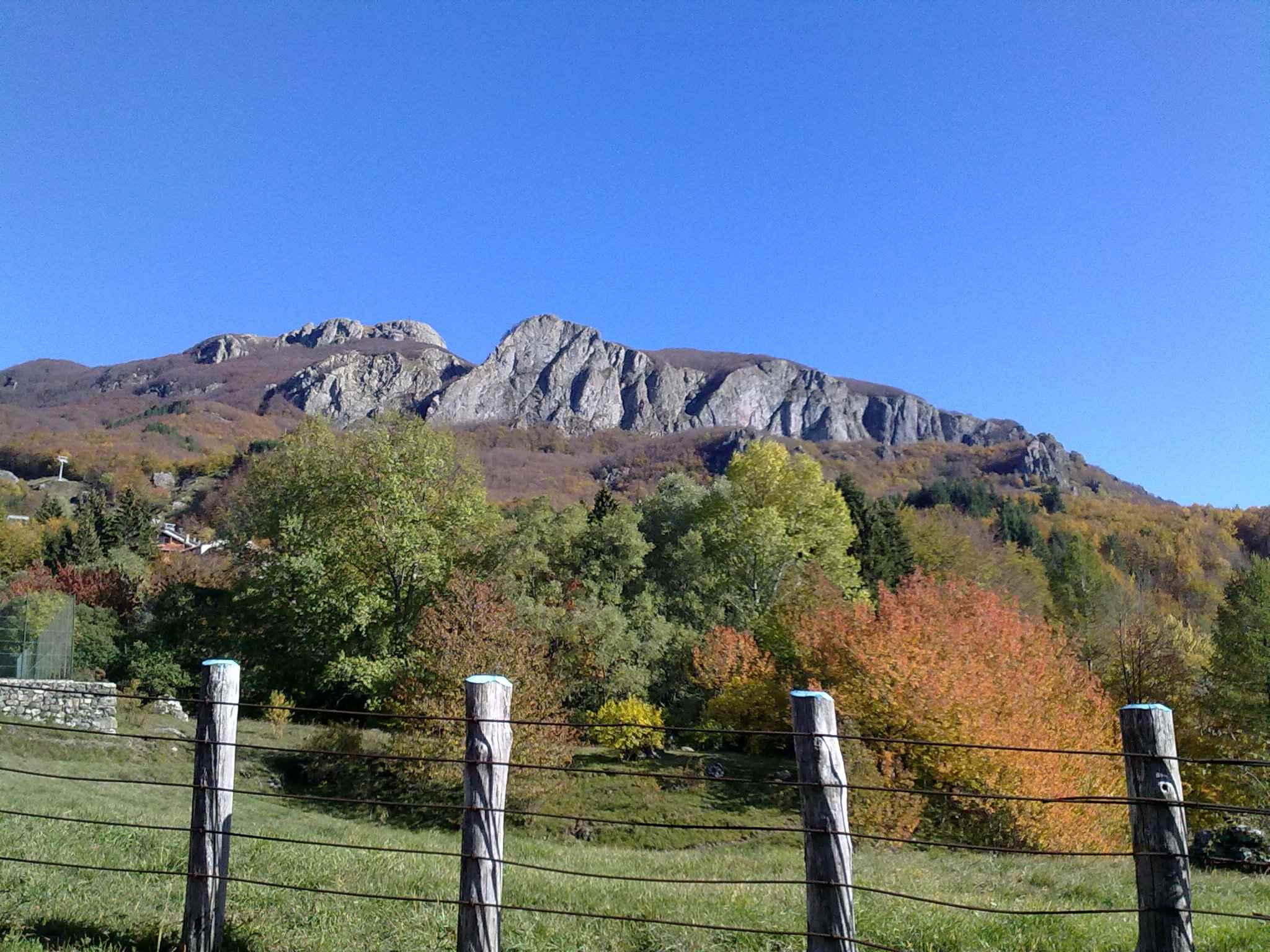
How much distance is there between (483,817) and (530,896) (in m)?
2.75

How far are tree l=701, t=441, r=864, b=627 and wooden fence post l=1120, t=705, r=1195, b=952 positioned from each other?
1310 inches

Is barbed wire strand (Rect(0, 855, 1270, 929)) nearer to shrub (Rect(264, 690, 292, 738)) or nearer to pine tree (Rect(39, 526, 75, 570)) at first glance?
shrub (Rect(264, 690, 292, 738))

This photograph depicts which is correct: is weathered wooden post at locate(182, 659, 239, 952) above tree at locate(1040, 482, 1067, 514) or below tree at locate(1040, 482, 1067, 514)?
below

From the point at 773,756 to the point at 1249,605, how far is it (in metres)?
23.0

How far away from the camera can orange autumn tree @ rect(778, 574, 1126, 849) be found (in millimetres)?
18375

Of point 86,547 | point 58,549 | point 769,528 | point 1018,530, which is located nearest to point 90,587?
point 86,547

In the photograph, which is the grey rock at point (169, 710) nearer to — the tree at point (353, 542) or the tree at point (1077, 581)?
the tree at point (353, 542)

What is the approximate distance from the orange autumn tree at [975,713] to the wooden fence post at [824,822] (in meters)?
12.7

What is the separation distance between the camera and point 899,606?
80.4 ft

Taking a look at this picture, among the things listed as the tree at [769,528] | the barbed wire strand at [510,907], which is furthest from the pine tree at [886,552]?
the barbed wire strand at [510,907]

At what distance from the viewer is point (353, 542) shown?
108ft

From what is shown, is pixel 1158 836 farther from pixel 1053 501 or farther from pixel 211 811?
pixel 1053 501

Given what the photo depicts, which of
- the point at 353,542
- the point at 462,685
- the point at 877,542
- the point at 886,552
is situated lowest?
the point at 462,685

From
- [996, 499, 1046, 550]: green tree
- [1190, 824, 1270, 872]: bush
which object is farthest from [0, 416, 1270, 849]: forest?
[996, 499, 1046, 550]: green tree
